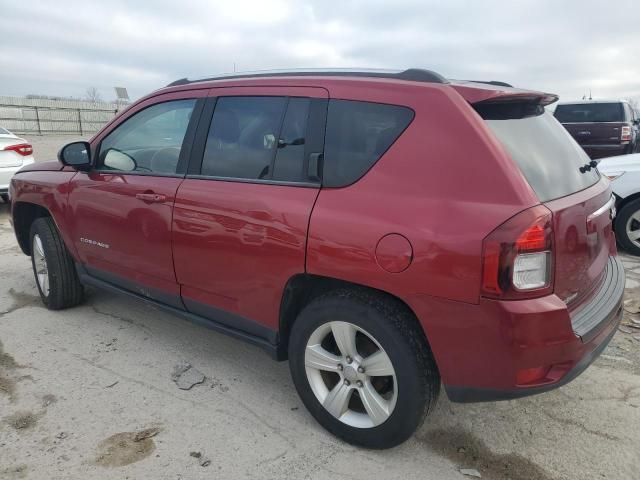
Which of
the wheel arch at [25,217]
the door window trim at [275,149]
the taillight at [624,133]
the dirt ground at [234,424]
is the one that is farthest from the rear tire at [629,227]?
the taillight at [624,133]


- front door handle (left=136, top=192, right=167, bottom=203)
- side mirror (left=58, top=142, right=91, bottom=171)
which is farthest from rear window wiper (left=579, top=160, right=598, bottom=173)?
side mirror (left=58, top=142, right=91, bottom=171)

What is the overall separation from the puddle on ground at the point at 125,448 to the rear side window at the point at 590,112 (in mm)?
11575

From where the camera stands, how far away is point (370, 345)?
2.52m

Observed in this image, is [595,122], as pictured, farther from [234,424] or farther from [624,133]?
[234,424]

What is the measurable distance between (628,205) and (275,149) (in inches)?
187

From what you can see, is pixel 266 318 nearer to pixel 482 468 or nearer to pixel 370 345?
pixel 370 345

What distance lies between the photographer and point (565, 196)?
229cm

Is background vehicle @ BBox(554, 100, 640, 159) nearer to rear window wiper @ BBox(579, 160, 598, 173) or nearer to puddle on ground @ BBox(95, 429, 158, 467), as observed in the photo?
rear window wiper @ BBox(579, 160, 598, 173)

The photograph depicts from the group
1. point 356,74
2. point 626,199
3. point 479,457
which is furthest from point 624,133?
point 479,457

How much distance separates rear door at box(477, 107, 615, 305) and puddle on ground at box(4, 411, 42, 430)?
2.68 metres

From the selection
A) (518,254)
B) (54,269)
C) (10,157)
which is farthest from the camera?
(10,157)

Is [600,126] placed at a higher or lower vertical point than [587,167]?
higher

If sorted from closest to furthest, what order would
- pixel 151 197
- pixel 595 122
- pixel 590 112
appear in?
pixel 151 197 < pixel 595 122 < pixel 590 112

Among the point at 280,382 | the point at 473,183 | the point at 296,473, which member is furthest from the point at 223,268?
the point at 473,183
